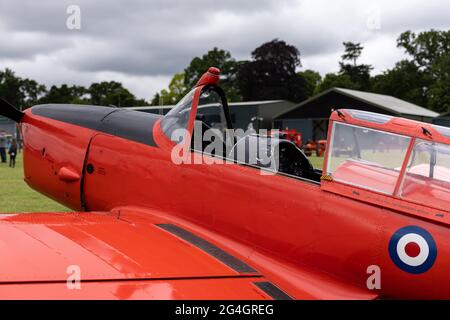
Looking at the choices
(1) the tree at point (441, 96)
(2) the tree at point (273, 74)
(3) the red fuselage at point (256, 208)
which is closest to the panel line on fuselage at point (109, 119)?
(3) the red fuselage at point (256, 208)

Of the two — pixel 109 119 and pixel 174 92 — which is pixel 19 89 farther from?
pixel 109 119

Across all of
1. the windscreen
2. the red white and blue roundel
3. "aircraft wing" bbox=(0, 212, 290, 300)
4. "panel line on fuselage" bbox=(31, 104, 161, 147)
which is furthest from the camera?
"panel line on fuselage" bbox=(31, 104, 161, 147)

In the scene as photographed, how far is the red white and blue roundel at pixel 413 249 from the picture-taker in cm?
295

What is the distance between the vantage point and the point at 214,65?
102938 millimetres

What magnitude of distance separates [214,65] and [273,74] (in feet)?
68.5

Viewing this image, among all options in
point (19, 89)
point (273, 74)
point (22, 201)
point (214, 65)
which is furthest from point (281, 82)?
point (22, 201)

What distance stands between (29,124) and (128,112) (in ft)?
4.76

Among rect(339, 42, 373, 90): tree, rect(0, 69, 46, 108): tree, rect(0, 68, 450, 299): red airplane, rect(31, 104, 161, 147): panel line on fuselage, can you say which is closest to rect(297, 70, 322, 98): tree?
rect(339, 42, 373, 90): tree

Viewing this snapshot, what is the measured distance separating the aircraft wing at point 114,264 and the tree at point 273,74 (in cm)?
8181

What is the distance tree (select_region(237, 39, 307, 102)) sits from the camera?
281 ft

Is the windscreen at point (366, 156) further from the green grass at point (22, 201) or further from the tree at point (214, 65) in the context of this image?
the tree at point (214, 65)

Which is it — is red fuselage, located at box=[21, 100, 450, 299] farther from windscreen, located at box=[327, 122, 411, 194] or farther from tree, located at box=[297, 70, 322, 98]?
tree, located at box=[297, 70, 322, 98]
